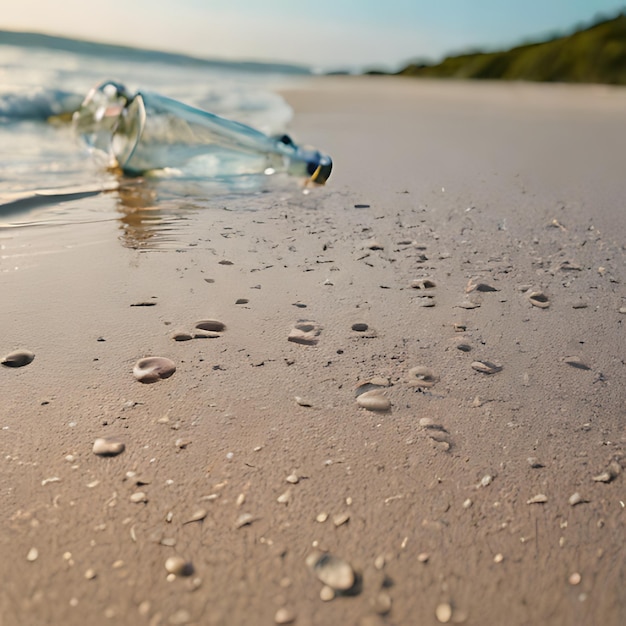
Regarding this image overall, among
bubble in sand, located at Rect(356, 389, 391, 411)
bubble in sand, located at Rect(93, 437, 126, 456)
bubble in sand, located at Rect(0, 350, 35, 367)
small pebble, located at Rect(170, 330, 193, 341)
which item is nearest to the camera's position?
bubble in sand, located at Rect(93, 437, 126, 456)

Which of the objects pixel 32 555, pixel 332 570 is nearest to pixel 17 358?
pixel 32 555

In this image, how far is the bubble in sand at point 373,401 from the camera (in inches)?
39.1

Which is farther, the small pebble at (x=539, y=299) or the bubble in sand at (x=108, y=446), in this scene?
the small pebble at (x=539, y=299)

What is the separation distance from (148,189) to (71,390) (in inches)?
68.3

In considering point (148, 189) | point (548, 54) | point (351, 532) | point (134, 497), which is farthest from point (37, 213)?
point (548, 54)

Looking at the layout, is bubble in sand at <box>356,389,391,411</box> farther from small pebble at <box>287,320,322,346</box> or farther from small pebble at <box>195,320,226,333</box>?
small pebble at <box>195,320,226,333</box>

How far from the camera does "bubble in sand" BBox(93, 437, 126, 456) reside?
2.84ft

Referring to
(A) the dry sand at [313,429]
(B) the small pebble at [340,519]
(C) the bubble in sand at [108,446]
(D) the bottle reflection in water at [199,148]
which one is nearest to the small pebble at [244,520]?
(A) the dry sand at [313,429]

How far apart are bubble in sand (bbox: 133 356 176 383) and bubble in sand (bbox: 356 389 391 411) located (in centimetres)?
35

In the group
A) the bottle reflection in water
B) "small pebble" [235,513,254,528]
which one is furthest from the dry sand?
the bottle reflection in water

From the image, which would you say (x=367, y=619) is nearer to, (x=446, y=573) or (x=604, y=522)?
(x=446, y=573)

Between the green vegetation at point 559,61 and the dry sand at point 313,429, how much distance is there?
28565 millimetres

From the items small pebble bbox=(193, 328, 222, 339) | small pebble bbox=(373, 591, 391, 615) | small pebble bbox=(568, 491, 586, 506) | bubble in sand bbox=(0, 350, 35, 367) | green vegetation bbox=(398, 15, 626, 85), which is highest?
green vegetation bbox=(398, 15, 626, 85)

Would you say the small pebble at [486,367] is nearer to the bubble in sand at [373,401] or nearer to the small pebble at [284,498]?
the bubble in sand at [373,401]
